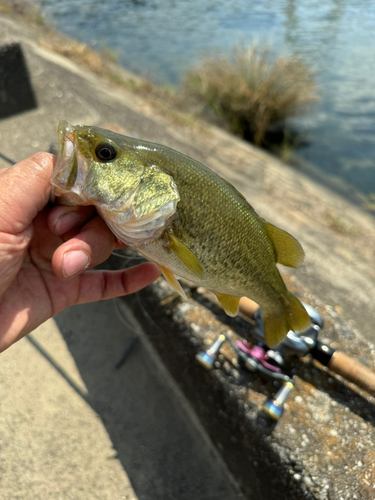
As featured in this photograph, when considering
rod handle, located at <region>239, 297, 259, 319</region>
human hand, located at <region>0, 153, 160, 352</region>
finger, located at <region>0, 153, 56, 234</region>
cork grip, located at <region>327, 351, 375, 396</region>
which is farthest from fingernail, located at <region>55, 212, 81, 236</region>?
cork grip, located at <region>327, 351, 375, 396</region>

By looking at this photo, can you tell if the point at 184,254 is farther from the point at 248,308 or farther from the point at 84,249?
the point at 248,308

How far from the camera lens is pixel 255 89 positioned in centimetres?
910

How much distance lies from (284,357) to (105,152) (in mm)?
1805

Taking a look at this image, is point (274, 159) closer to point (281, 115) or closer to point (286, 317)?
point (281, 115)

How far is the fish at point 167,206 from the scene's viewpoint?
1.53 metres

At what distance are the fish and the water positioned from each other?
309 inches

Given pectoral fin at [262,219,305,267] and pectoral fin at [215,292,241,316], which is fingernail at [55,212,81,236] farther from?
pectoral fin at [262,219,305,267]

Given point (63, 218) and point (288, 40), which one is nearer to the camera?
point (63, 218)

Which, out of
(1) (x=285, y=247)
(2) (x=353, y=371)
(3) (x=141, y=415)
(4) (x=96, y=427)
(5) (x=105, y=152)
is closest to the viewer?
(5) (x=105, y=152)

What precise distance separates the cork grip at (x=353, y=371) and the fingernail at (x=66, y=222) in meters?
1.83

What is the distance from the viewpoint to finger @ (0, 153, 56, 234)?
1.55 meters

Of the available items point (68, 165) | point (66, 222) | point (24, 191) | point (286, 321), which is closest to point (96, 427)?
point (286, 321)

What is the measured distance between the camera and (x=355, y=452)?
204 centimetres

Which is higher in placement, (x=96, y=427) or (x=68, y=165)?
(x=68, y=165)
